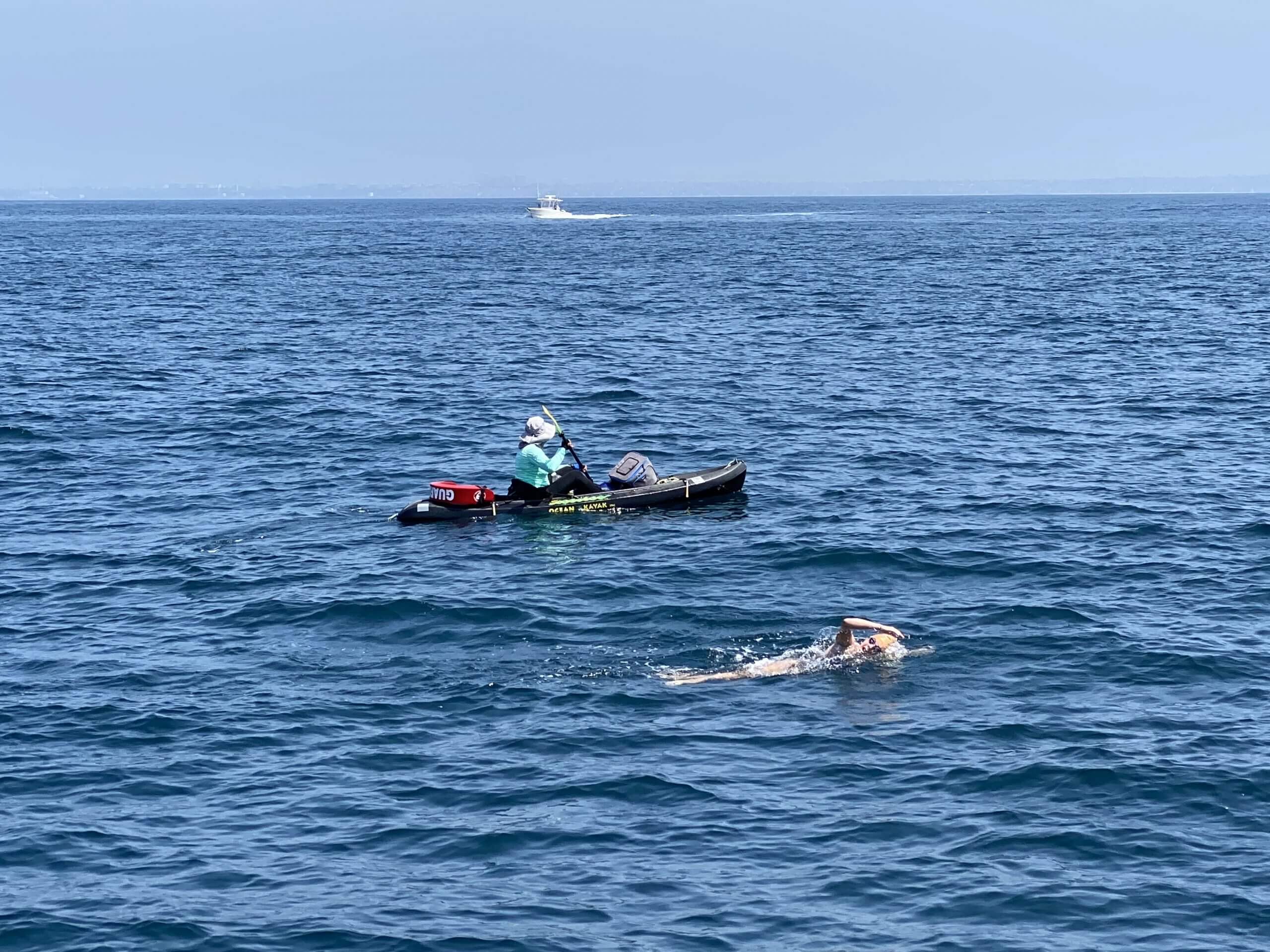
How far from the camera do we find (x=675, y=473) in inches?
1227

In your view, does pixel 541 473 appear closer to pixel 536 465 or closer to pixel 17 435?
pixel 536 465

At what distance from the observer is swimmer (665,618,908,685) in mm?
19109

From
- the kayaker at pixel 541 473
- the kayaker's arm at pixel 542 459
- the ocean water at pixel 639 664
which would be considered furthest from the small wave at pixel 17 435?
the kayaker's arm at pixel 542 459

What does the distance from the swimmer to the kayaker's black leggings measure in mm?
8870

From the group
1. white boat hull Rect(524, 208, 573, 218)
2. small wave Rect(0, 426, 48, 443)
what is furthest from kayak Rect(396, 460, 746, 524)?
white boat hull Rect(524, 208, 573, 218)

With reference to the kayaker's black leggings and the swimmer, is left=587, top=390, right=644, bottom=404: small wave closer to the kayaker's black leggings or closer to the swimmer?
the kayaker's black leggings

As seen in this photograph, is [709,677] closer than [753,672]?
Yes

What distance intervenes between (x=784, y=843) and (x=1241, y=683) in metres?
7.50

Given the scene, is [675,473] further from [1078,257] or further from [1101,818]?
[1078,257]

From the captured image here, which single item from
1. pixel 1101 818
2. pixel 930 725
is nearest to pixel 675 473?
pixel 930 725

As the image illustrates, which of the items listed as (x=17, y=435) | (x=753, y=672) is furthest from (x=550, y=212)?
(x=753, y=672)

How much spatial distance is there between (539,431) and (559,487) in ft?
3.84

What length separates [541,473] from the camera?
27594mm

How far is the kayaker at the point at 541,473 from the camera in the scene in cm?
2731
